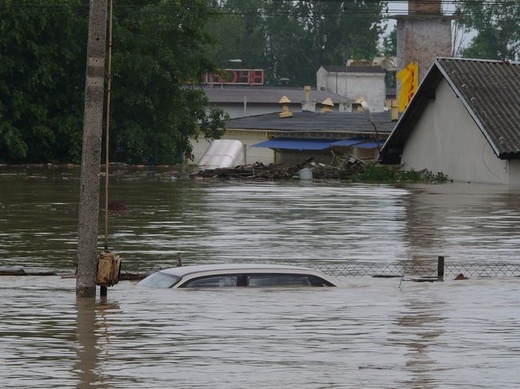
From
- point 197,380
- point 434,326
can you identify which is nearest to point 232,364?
point 197,380

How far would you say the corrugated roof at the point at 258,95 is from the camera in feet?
324

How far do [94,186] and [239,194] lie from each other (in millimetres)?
30188

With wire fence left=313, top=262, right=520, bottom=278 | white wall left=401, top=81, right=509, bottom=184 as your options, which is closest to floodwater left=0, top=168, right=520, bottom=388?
wire fence left=313, top=262, right=520, bottom=278

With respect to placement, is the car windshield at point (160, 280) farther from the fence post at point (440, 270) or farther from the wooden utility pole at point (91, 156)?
the fence post at point (440, 270)

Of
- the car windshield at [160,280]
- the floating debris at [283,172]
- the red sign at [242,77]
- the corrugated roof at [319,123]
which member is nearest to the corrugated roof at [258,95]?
the red sign at [242,77]

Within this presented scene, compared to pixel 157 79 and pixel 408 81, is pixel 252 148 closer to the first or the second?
pixel 157 79

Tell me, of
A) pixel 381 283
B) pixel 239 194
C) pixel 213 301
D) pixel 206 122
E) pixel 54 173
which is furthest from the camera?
pixel 206 122

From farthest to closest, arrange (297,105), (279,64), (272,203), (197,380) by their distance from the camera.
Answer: (279,64) → (297,105) → (272,203) → (197,380)

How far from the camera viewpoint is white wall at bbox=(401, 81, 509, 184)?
5525 centimetres

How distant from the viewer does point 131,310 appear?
59.9 feet

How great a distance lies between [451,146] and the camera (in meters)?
58.1

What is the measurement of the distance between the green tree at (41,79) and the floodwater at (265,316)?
34888mm

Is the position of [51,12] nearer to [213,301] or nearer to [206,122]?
[206,122]

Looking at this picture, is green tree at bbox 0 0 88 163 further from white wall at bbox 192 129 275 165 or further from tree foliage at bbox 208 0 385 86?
tree foliage at bbox 208 0 385 86
